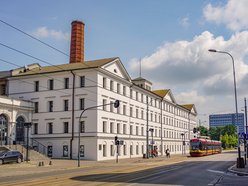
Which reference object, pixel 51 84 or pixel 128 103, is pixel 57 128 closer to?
pixel 51 84

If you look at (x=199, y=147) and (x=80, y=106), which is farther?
(x=199, y=147)

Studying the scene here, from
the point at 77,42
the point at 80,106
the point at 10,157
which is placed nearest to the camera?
the point at 10,157

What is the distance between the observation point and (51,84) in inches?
2210

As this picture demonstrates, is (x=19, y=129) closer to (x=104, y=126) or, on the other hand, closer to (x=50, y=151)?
(x=50, y=151)

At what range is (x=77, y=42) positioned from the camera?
2687 inches

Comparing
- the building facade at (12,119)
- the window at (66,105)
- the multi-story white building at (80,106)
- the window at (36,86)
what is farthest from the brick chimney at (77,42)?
the building facade at (12,119)

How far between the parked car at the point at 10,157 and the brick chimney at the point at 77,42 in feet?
98.9

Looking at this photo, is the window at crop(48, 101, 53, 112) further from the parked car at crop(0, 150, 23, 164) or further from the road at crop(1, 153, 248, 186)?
the road at crop(1, 153, 248, 186)

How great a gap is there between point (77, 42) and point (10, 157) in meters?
34.0

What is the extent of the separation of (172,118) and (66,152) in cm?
4603

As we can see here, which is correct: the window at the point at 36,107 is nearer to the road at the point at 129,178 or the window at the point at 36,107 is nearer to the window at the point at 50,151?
the window at the point at 50,151

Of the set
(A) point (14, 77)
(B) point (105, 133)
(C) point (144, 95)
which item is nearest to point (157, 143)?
(C) point (144, 95)

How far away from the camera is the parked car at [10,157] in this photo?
3781cm

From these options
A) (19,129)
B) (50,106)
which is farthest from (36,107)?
(19,129)
